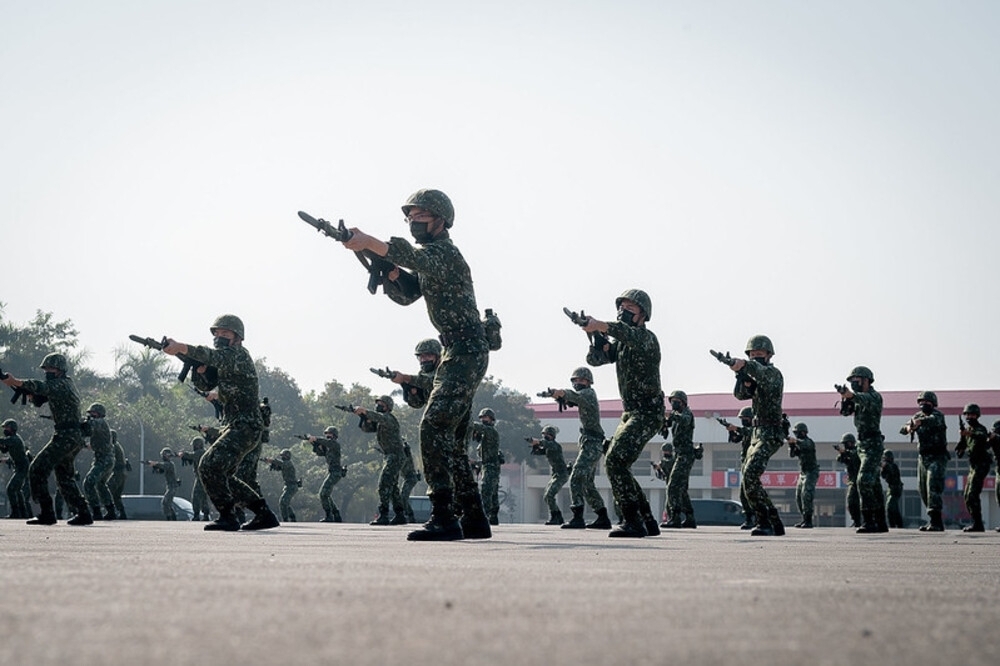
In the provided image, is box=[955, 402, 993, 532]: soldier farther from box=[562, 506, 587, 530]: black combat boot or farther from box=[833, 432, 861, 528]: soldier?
box=[562, 506, 587, 530]: black combat boot

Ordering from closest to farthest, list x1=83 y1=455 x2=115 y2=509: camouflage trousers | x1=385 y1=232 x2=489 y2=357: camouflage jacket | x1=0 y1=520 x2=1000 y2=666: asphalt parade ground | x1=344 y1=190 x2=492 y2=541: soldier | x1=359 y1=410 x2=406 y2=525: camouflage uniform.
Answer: x1=0 y1=520 x2=1000 y2=666: asphalt parade ground, x1=344 y1=190 x2=492 y2=541: soldier, x1=385 y1=232 x2=489 y2=357: camouflage jacket, x1=359 y1=410 x2=406 y2=525: camouflage uniform, x1=83 y1=455 x2=115 y2=509: camouflage trousers

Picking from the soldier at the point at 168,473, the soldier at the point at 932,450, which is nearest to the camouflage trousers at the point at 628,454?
the soldier at the point at 932,450

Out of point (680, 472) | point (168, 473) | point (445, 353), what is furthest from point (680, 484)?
point (168, 473)

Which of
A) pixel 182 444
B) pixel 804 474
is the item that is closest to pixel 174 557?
pixel 804 474

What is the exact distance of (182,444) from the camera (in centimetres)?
7094

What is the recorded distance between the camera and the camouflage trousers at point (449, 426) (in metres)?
10.1

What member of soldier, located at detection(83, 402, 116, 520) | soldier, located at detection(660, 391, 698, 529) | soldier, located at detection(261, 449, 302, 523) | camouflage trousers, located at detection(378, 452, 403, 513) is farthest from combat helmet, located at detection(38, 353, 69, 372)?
soldier, located at detection(261, 449, 302, 523)

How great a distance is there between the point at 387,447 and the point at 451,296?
12754 millimetres

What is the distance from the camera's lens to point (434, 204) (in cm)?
1049

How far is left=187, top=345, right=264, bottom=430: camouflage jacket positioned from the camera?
13.8m

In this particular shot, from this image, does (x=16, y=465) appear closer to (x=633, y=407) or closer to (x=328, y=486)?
(x=328, y=486)

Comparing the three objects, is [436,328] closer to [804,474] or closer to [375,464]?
[804,474]

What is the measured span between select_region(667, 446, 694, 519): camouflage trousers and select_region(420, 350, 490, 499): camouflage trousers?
13359mm

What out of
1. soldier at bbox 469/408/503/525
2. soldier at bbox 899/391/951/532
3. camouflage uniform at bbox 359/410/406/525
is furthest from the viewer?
soldier at bbox 469/408/503/525
